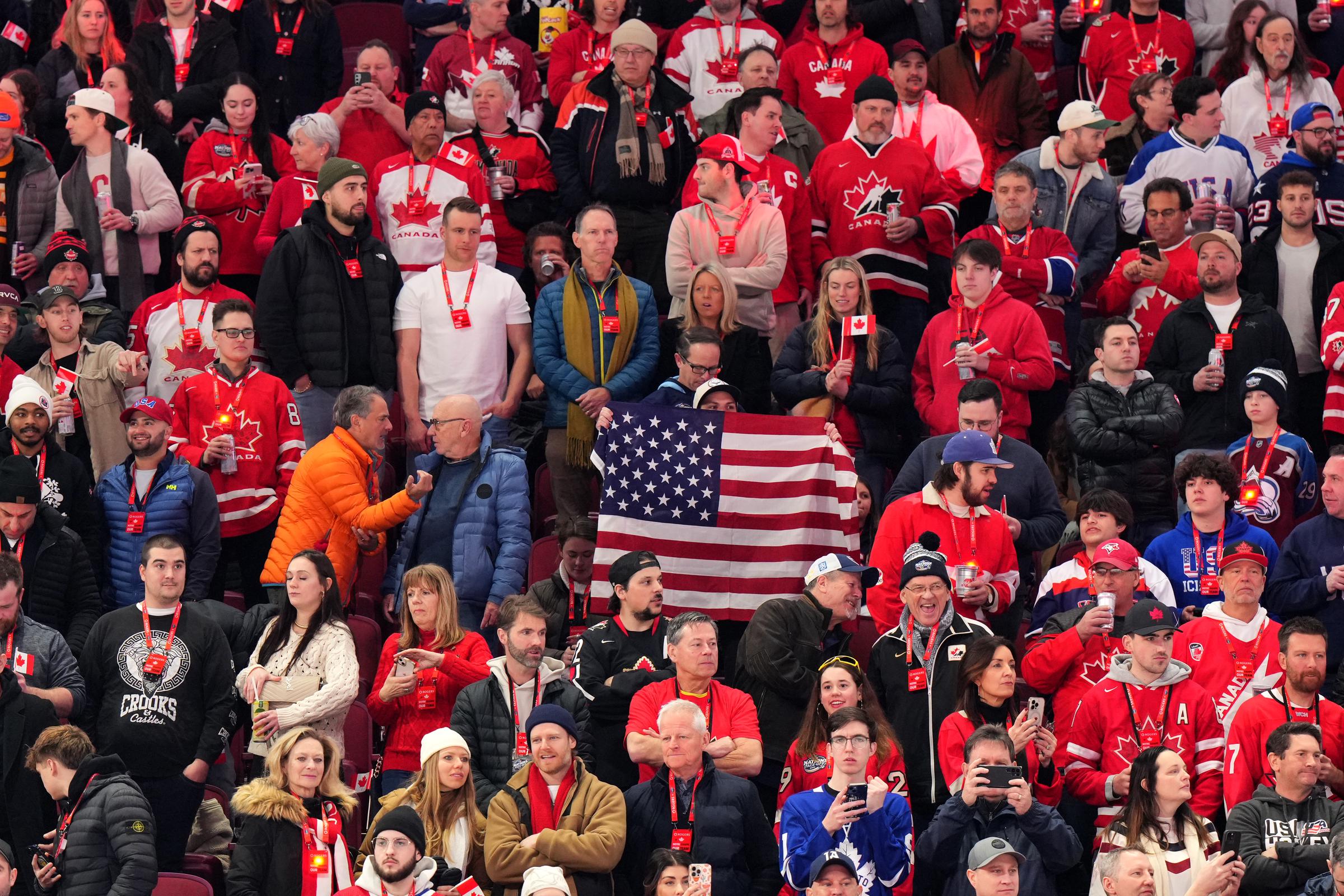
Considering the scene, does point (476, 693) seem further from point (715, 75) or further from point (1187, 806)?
point (715, 75)

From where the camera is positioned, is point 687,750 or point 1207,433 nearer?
point 687,750

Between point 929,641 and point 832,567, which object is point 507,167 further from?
point 929,641

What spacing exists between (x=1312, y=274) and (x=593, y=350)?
4.01 meters

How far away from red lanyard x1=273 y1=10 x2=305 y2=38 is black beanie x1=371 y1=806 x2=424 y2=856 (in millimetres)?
6892

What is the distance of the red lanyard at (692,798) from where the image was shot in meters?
8.22

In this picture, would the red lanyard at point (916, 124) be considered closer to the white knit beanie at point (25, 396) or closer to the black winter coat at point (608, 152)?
the black winter coat at point (608, 152)

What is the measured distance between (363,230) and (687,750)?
4142 millimetres

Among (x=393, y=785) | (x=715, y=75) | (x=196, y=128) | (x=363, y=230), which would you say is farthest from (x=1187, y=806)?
(x=196, y=128)

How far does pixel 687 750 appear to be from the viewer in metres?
8.20

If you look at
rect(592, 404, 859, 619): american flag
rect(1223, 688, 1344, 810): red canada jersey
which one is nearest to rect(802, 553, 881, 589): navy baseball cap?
rect(592, 404, 859, 619): american flag

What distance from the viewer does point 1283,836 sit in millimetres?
8227

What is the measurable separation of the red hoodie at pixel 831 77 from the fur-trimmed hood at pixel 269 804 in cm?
638

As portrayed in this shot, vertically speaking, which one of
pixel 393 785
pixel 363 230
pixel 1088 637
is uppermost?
pixel 363 230

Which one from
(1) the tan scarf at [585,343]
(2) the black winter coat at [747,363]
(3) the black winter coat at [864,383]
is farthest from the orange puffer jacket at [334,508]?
(3) the black winter coat at [864,383]
